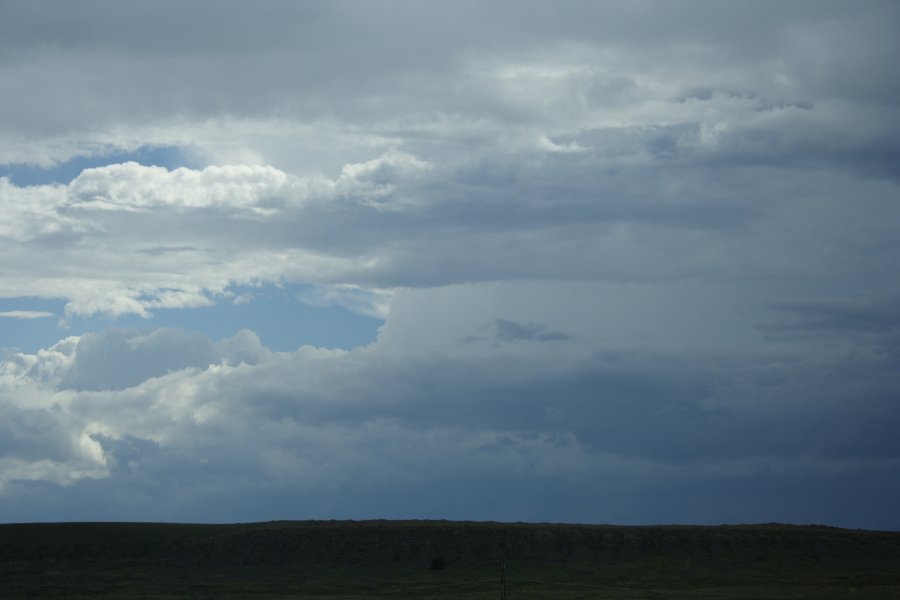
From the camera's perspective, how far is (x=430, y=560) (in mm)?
104625

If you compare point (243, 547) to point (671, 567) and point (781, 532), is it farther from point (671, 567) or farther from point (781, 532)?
point (781, 532)

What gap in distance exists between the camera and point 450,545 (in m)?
108

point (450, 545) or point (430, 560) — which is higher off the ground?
point (450, 545)

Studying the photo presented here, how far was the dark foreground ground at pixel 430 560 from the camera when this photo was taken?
81812mm

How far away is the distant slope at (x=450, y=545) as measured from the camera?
103500 millimetres

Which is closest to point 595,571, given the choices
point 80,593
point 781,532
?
point 781,532

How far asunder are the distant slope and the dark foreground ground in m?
0.20

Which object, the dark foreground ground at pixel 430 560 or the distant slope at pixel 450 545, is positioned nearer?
the dark foreground ground at pixel 430 560

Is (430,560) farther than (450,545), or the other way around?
(450,545)

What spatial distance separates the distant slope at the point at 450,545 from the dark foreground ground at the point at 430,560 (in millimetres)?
203

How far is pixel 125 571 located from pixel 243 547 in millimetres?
13641

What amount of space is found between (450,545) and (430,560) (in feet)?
12.4

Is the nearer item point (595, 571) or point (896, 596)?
point (896, 596)

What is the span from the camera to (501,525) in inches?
4557
